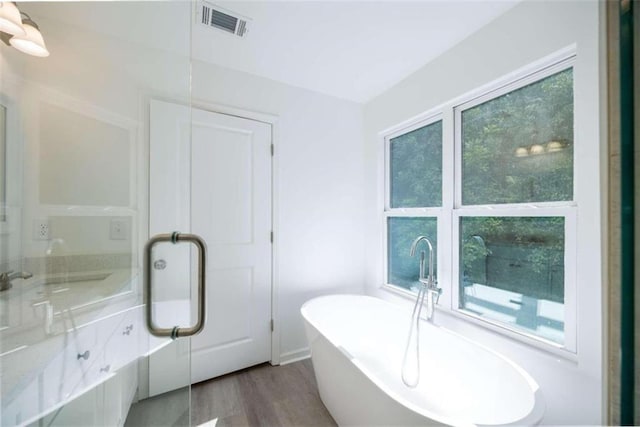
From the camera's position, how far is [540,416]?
2.76ft

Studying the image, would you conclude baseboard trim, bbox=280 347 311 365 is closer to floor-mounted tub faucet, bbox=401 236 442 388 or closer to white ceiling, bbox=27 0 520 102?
floor-mounted tub faucet, bbox=401 236 442 388

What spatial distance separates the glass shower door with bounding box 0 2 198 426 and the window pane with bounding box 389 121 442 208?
5.92 ft

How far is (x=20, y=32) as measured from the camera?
746 mm

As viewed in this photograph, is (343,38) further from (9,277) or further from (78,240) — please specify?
(9,277)

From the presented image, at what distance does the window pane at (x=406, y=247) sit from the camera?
1981 millimetres

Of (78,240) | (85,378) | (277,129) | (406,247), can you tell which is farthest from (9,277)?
(406,247)

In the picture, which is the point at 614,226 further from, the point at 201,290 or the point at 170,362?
the point at 170,362

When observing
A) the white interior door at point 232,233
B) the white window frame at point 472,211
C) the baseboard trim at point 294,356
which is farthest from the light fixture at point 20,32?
the baseboard trim at point 294,356

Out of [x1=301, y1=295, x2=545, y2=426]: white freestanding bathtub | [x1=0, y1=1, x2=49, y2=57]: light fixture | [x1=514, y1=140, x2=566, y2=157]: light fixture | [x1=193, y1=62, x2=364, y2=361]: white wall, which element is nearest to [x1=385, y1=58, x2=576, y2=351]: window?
[x1=514, y1=140, x2=566, y2=157]: light fixture

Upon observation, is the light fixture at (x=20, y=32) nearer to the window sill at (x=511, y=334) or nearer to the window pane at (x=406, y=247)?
the window pane at (x=406, y=247)

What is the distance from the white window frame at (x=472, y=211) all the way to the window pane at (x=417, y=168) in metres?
0.06

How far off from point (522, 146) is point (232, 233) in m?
2.00

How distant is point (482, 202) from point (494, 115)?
55cm

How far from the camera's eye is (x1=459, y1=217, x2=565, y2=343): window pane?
1.25 m
